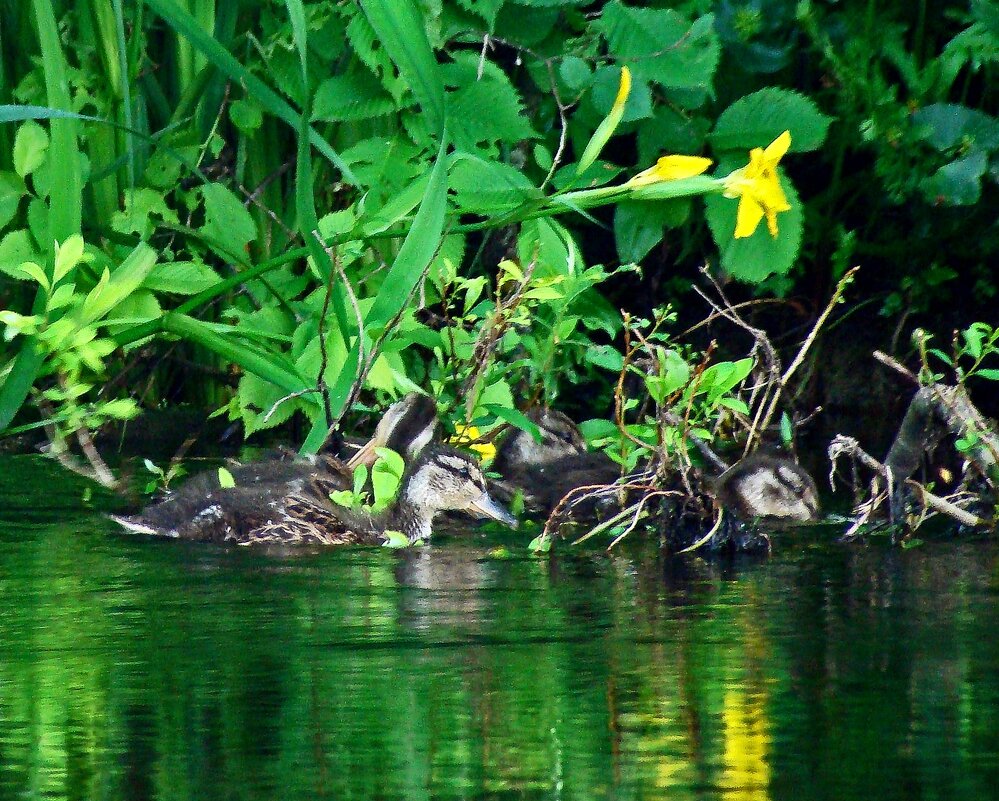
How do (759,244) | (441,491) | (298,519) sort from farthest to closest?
(759,244) < (441,491) < (298,519)

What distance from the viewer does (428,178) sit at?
4.63m

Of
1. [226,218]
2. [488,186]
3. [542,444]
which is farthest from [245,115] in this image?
[542,444]

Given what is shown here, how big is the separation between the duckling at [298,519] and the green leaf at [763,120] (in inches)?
64.7

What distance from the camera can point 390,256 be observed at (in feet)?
20.9

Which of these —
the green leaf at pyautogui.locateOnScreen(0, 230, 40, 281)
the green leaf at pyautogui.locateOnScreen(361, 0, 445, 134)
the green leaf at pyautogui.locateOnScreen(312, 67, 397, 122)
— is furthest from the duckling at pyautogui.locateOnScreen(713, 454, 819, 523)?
the green leaf at pyautogui.locateOnScreen(0, 230, 40, 281)

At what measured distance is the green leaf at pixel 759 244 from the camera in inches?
225

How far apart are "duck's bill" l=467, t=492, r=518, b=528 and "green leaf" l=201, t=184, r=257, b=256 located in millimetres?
1386

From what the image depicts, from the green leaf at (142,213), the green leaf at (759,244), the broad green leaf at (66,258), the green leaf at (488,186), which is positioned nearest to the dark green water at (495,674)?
the broad green leaf at (66,258)

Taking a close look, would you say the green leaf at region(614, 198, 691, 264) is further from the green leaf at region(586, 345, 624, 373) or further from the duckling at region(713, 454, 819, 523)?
the duckling at region(713, 454, 819, 523)

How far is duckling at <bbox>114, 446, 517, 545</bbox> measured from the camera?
4.75m

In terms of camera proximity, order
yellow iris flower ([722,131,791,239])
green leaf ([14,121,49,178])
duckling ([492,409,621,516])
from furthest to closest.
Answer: green leaf ([14,121,49,178]), duckling ([492,409,621,516]), yellow iris flower ([722,131,791,239])

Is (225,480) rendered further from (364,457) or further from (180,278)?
(180,278)

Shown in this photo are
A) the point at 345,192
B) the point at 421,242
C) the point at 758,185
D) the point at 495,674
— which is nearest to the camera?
the point at 495,674

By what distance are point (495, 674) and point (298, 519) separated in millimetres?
1735
